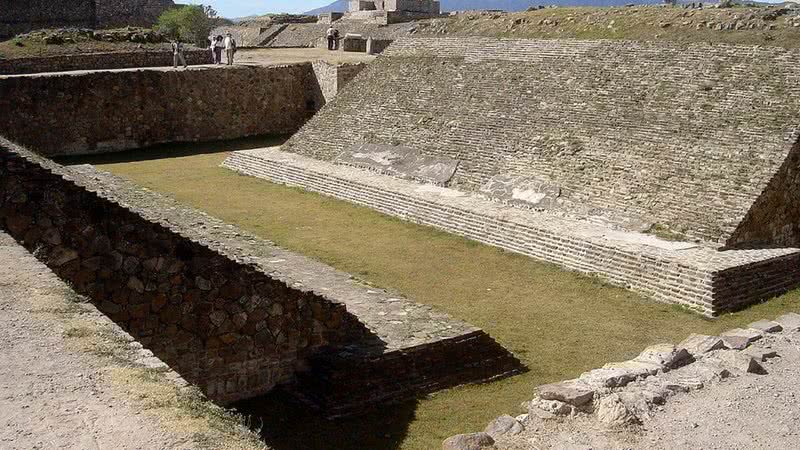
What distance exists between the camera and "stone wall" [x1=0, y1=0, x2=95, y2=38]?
33969 mm

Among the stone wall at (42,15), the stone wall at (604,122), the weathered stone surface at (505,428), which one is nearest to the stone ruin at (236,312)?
the weathered stone surface at (505,428)

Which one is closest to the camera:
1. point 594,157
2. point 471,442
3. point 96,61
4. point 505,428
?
point 471,442

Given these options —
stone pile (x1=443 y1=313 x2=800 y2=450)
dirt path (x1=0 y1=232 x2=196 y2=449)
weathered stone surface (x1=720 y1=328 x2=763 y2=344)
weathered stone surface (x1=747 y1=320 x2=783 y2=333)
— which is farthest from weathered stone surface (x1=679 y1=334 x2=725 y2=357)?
dirt path (x1=0 y1=232 x2=196 y2=449)

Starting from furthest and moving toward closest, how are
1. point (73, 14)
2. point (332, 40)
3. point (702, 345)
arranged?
point (73, 14)
point (332, 40)
point (702, 345)

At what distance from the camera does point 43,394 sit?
13.4ft

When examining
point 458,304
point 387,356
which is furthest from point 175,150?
point 387,356

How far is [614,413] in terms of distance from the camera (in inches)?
233

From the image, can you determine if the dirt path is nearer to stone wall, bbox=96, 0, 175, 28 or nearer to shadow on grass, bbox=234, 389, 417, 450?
shadow on grass, bbox=234, 389, 417, 450

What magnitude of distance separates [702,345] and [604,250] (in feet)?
12.9

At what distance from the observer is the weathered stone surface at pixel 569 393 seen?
6.11 metres

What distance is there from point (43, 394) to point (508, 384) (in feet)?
15.3

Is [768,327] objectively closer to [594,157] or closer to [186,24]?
[594,157]

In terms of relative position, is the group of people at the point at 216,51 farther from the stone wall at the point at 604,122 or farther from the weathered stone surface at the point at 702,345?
the weathered stone surface at the point at 702,345

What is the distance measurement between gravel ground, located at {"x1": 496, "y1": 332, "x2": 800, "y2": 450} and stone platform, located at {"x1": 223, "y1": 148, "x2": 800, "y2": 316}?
3386 millimetres
